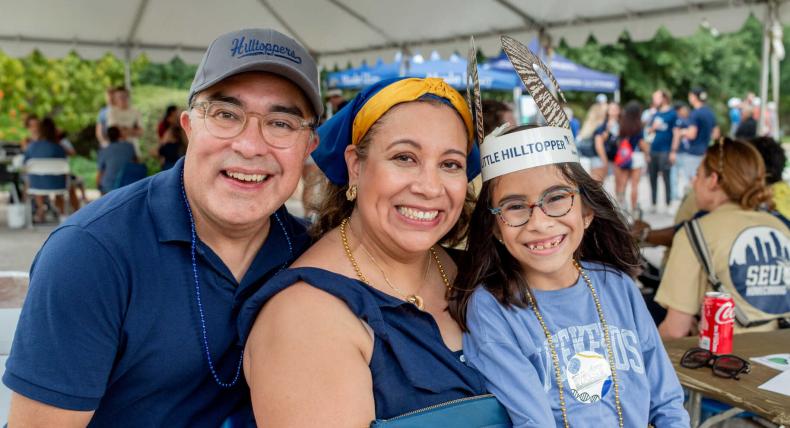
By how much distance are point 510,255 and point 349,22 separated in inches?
264

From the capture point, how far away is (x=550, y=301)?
2232 mm

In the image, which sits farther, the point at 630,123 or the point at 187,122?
the point at 630,123

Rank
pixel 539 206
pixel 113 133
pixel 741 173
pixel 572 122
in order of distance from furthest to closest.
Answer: pixel 572 122 < pixel 113 133 < pixel 741 173 < pixel 539 206

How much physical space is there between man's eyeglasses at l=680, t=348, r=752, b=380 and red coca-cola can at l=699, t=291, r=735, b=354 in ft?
0.27

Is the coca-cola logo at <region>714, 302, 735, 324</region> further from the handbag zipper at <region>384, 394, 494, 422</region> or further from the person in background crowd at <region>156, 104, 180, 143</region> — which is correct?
the person in background crowd at <region>156, 104, 180, 143</region>

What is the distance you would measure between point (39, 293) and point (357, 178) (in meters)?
0.91

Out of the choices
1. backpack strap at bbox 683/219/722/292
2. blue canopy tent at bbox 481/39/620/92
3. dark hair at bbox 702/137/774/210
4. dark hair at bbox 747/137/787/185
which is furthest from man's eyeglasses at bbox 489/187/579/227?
blue canopy tent at bbox 481/39/620/92

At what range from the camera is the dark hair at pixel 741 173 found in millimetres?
3498

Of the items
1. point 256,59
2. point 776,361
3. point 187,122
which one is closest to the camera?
point 256,59

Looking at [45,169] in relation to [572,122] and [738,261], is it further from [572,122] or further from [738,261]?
[738,261]

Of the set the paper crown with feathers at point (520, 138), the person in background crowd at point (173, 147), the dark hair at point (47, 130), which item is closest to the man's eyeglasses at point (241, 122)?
the paper crown with feathers at point (520, 138)

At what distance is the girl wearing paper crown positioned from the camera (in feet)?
6.82

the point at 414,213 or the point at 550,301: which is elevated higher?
the point at 414,213

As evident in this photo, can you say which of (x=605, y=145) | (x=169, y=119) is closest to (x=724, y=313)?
(x=169, y=119)
